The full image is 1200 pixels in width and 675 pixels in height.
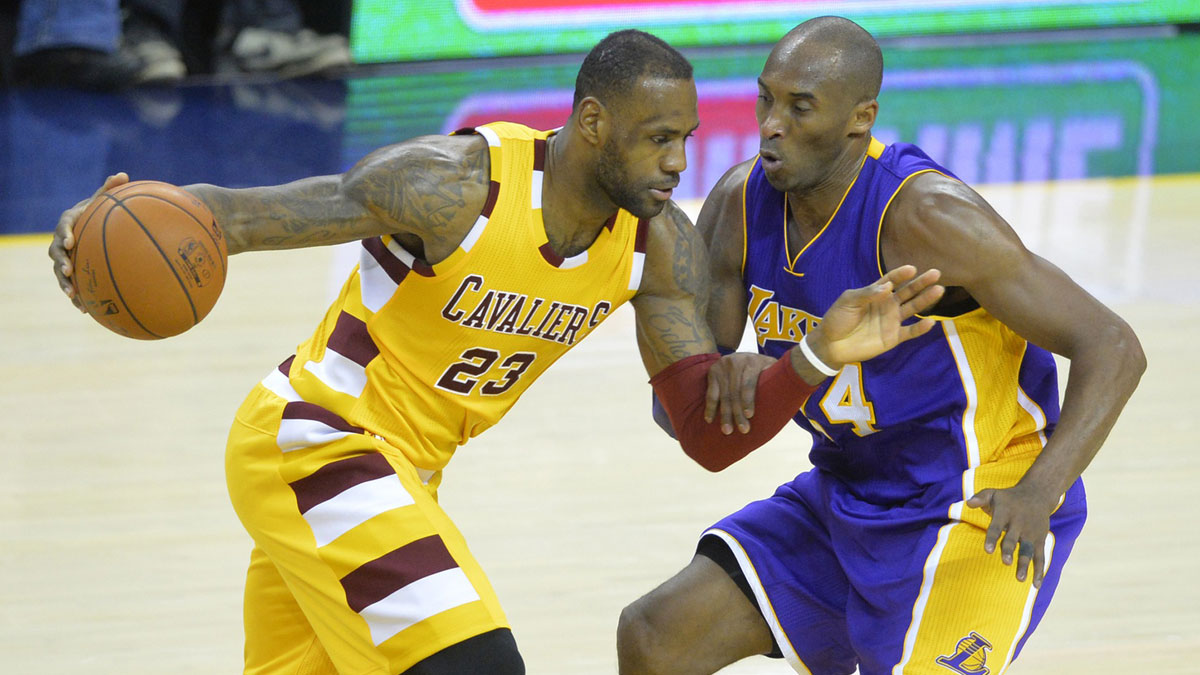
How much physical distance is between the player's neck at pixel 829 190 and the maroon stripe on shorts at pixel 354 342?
3.28 feet

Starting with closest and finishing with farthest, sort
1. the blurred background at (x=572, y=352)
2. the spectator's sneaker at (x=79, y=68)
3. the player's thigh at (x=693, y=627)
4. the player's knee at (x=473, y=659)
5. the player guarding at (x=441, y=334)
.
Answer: the player's knee at (x=473, y=659), the player guarding at (x=441, y=334), the player's thigh at (x=693, y=627), the blurred background at (x=572, y=352), the spectator's sneaker at (x=79, y=68)

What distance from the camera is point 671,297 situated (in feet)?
11.1

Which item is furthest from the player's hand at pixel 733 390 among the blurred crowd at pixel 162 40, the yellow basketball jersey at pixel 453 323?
the blurred crowd at pixel 162 40

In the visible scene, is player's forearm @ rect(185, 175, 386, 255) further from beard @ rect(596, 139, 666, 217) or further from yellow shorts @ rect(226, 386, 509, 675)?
beard @ rect(596, 139, 666, 217)

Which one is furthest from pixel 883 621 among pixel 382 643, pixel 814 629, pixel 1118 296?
pixel 1118 296

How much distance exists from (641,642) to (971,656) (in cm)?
76

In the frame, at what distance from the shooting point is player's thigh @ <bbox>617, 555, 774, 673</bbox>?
3412 mm

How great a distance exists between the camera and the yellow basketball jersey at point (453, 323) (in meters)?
3.15

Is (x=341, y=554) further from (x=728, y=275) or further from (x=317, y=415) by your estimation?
(x=728, y=275)

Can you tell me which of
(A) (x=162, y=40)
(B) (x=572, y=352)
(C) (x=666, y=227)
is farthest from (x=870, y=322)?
(A) (x=162, y=40)

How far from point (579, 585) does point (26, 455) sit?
2.21 m

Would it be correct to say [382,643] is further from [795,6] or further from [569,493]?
[795,6]

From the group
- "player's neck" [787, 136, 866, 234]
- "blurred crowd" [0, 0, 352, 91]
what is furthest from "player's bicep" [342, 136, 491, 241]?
"blurred crowd" [0, 0, 352, 91]

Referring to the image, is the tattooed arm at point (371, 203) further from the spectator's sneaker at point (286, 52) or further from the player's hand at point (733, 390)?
the spectator's sneaker at point (286, 52)
